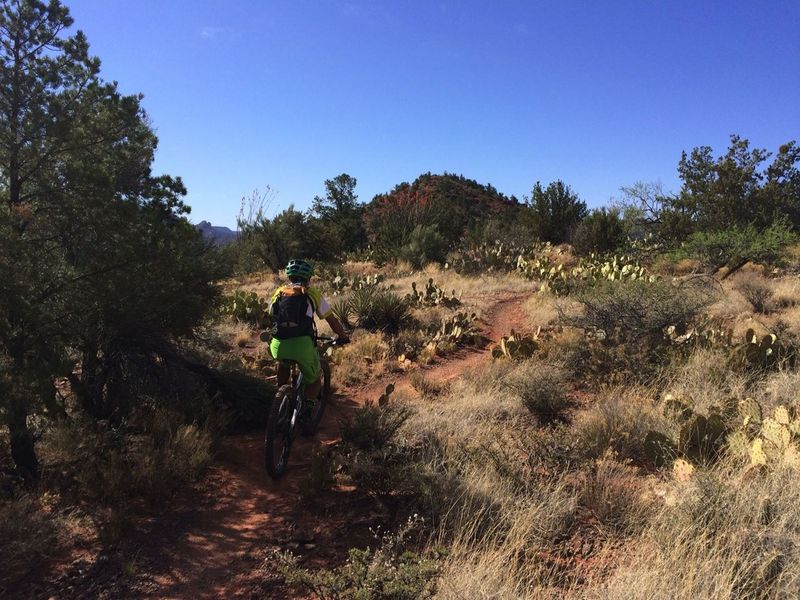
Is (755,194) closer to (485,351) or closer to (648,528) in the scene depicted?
(485,351)

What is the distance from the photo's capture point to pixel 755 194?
782 inches

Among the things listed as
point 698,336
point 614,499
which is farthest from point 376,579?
point 698,336

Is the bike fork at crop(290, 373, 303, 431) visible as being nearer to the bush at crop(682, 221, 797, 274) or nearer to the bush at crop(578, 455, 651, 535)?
the bush at crop(578, 455, 651, 535)

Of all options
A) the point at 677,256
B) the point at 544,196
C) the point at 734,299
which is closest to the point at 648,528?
the point at 734,299

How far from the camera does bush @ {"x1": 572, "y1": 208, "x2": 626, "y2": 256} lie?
68.4 feet

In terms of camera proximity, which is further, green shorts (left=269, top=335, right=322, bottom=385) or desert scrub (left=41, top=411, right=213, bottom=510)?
green shorts (left=269, top=335, right=322, bottom=385)

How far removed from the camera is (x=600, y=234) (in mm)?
20844

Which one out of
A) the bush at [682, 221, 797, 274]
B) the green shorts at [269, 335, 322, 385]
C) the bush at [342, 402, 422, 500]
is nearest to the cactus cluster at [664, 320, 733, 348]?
the bush at [342, 402, 422, 500]

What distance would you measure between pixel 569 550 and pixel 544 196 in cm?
2399

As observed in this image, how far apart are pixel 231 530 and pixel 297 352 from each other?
1.61 m

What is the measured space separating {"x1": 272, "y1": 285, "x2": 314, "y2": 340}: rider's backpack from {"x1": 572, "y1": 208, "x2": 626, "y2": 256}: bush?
59.8ft

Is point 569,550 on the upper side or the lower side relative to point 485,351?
lower

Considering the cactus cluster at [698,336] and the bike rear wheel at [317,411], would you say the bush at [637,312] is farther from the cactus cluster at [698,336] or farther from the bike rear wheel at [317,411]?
the bike rear wheel at [317,411]

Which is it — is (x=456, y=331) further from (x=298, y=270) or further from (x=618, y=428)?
(x=298, y=270)
